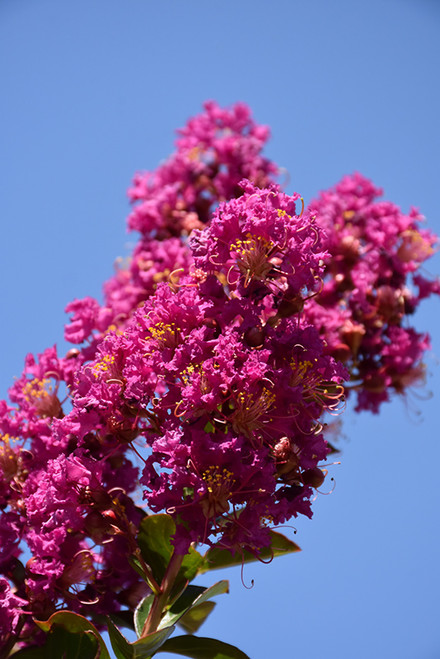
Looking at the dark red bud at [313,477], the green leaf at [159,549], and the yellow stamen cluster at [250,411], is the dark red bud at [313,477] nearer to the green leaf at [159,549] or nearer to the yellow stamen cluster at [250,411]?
the yellow stamen cluster at [250,411]

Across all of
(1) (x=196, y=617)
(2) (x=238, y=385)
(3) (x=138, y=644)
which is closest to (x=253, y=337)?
(2) (x=238, y=385)

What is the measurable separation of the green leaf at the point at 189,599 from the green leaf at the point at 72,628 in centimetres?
18

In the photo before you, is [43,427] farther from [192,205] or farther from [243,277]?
[192,205]

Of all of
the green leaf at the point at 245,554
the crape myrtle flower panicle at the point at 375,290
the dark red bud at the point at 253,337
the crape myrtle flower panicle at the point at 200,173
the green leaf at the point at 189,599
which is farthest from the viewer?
the crape myrtle flower panicle at the point at 200,173

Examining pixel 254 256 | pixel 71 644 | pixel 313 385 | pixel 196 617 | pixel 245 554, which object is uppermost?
pixel 254 256

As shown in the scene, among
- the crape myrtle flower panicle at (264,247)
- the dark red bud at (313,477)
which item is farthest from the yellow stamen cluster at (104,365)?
the dark red bud at (313,477)

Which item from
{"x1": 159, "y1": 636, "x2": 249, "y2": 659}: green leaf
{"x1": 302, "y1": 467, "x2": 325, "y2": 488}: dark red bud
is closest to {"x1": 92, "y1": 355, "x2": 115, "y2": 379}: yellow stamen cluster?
{"x1": 302, "y1": 467, "x2": 325, "y2": 488}: dark red bud

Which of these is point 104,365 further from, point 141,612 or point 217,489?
point 141,612

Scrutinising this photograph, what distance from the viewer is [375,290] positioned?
133 inches

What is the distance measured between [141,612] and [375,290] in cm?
182

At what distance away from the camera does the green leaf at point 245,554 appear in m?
2.32

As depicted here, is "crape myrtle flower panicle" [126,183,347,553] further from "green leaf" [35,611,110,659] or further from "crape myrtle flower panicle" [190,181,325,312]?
"green leaf" [35,611,110,659]

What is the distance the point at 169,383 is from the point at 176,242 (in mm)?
1431

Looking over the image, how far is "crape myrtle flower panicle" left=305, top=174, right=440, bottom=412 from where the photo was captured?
3.23 metres
